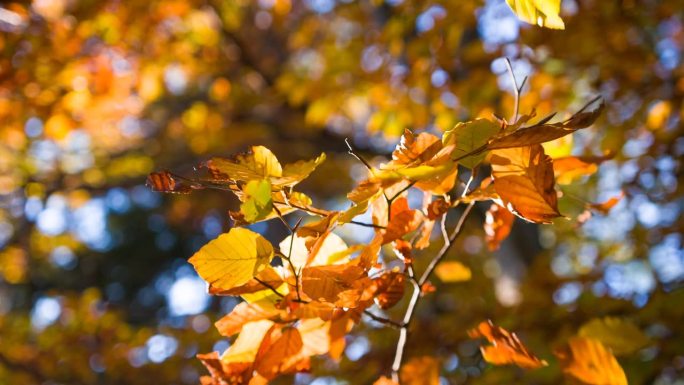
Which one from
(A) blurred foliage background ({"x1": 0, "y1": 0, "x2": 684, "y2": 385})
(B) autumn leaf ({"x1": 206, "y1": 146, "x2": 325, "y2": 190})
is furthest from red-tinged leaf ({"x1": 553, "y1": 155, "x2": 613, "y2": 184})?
(B) autumn leaf ({"x1": 206, "y1": 146, "x2": 325, "y2": 190})

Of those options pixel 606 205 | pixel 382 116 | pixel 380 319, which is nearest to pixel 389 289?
pixel 380 319

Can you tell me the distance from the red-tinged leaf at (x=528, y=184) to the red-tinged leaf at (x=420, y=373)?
1.13 feet

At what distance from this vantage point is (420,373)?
75cm

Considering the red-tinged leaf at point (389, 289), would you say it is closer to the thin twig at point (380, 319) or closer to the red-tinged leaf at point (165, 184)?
the thin twig at point (380, 319)

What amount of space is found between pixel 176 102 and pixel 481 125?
686 centimetres

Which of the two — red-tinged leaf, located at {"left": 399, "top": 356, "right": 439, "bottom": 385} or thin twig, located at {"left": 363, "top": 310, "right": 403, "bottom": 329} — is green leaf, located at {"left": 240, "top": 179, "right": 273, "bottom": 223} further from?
red-tinged leaf, located at {"left": 399, "top": 356, "right": 439, "bottom": 385}

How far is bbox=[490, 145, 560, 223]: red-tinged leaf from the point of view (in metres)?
0.48

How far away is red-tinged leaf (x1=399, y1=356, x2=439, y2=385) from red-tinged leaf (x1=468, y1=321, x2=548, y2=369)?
0.48 ft

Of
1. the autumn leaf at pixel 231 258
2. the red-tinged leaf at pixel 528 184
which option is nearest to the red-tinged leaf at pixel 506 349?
the red-tinged leaf at pixel 528 184

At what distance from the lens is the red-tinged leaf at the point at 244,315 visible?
0.56 m

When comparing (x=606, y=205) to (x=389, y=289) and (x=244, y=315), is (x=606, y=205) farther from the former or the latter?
(x=244, y=315)

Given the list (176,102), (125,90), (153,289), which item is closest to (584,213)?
(125,90)

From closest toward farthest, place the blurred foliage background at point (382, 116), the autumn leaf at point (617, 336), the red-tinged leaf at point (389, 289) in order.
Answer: the red-tinged leaf at point (389, 289) → the autumn leaf at point (617, 336) → the blurred foliage background at point (382, 116)

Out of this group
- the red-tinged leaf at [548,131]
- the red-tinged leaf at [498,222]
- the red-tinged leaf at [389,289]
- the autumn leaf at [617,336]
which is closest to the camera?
the red-tinged leaf at [548,131]
